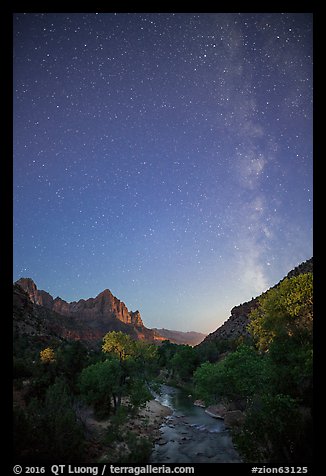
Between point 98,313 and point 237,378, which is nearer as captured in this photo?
point 237,378

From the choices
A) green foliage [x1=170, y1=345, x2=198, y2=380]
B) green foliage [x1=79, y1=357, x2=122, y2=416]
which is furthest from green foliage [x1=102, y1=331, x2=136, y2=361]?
green foliage [x1=170, y1=345, x2=198, y2=380]

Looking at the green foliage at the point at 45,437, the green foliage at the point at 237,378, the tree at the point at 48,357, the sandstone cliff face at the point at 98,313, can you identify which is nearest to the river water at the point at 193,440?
the green foliage at the point at 237,378

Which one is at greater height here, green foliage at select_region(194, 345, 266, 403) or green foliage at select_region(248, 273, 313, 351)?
green foliage at select_region(248, 273, 313, 351)

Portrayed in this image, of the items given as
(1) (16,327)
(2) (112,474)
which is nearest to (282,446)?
(2) (112,474)

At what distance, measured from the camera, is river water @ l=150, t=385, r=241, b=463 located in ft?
35.2

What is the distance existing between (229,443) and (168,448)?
262 cm

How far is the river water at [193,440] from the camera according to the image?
10719 mm

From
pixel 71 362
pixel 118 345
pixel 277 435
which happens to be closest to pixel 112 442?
pixel 277 435

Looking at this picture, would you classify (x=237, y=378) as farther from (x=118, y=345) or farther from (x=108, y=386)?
(x=118, y=345)

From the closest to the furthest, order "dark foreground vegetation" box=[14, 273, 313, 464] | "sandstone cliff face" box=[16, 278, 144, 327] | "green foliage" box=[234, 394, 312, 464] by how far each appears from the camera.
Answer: "green foliage" box=[234, 394, 312, 464], "dark foreground vegetation" box=[14, 273, 313, 464], "sandstone cliff face" box=[16, 278, 144, 327]

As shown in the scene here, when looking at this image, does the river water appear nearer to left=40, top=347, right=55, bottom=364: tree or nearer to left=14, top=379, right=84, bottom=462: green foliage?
left=14, top=379, right=84, bottom=462: green foliage

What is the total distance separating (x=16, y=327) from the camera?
3862cm

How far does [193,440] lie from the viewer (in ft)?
45.0
